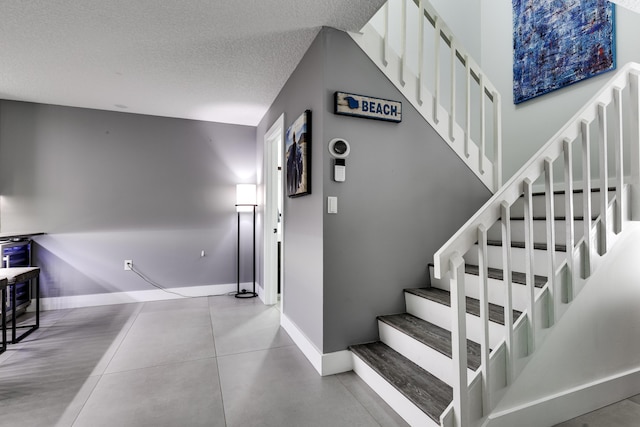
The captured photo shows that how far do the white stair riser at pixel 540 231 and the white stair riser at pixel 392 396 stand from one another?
1.39 metres

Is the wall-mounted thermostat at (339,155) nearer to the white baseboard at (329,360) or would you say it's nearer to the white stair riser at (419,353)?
the white stair riser at (419,353)

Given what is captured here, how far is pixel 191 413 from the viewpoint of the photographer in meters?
1.81

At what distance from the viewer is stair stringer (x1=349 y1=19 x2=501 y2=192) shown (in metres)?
2.45

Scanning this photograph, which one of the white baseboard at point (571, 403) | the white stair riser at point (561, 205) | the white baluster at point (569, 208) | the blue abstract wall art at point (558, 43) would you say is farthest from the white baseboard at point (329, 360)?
the blue abstract wall art at point (558, 43)

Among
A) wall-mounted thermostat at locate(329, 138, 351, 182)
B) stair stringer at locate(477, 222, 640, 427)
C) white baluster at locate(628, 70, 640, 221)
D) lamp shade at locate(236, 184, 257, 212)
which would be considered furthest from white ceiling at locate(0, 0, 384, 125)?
stair stringer at locate(477, 222, 640, 427)

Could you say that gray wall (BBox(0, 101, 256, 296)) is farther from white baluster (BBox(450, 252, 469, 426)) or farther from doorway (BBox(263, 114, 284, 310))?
white baluster (BBox(450, 252, 469, 426))

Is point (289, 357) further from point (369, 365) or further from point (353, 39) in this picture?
point (353, 39)

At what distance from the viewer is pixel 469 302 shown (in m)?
2.15

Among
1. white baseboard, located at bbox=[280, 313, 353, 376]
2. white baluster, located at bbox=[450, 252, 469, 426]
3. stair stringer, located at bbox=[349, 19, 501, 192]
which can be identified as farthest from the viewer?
stair stringer, located at bbox=[349, 19, 501, 192]

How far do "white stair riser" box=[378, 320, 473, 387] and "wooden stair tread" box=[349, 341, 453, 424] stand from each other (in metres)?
0.03

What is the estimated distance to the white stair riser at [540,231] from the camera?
6.73 feet

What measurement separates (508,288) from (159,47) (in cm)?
294

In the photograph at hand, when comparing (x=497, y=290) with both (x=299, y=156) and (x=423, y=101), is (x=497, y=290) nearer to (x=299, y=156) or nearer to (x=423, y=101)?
(x=423, y=101)

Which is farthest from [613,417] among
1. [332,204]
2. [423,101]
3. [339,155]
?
[423,101]
